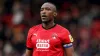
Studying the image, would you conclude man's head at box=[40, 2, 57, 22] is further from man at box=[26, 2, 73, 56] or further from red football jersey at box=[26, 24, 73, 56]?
red football jersey at box=[26, 24, 73, 56]

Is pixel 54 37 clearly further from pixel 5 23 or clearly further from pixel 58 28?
pixel 5 23

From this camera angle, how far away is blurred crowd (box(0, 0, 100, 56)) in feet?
49.8

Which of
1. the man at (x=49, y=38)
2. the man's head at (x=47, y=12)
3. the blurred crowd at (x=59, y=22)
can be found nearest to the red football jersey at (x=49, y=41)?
the man at (x=49, y=38)

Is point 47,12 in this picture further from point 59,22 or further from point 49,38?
point 59,22

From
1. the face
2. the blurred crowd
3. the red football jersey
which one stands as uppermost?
the face

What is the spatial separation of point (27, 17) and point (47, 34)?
27.6 ft

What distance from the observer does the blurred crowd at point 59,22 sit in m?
15.2

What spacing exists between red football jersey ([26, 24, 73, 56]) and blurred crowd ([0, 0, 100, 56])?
15.5 ft

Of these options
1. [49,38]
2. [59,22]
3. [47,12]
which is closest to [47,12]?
[47,12]

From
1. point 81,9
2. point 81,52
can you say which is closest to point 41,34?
point 81,52

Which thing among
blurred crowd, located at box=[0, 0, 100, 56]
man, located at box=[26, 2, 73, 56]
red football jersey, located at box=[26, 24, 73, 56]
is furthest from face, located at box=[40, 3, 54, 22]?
blurred crowd, located at box=[0, 0, 100, 56]

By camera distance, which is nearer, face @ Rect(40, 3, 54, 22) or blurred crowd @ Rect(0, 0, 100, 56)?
face @ Rect(40, 3, 54, 22)

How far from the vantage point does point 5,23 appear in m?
17.4

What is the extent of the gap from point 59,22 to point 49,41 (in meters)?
7.81
